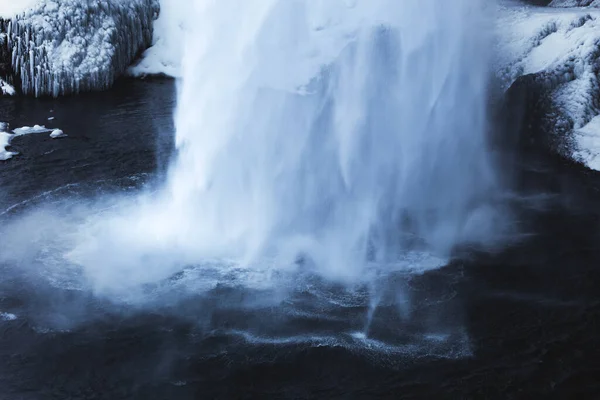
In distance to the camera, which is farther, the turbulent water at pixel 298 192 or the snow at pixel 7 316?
the turbulent water at pixel 298 192

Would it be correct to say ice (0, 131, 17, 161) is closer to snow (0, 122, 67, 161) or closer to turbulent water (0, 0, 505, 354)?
snow (0, 122, 67, 161)

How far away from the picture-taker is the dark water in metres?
16.2

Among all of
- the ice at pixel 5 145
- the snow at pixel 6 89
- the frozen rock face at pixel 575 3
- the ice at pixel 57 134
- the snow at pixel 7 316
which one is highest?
the frozen rock face at pixel 575 3

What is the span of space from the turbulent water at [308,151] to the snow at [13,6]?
74.8 feet

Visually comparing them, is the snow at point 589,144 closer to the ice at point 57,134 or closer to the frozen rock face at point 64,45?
the ice at point 57,134

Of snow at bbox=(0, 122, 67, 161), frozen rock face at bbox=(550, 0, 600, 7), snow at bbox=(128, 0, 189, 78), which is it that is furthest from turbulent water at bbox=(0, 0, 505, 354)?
snow at bbox=(128, 0, 189, 78)

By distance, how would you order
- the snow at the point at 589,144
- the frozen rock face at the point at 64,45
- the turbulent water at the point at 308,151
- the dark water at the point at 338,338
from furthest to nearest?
the frozen rock face at the point at 64,45 < the snow at the point at 589,144 < the turbulent water at the point at 308,151 < the dark water at the point at 338,338

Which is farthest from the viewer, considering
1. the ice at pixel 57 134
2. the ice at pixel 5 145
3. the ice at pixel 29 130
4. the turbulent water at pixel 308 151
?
the ice at pixel 29 130

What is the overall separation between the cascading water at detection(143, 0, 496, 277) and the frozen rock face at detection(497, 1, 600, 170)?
22.4 ft

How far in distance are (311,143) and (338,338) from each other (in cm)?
952

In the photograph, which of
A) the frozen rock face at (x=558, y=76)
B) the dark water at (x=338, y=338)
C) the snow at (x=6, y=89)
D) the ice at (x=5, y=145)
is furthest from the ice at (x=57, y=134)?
the frozen rock face at (x=558, y=76)

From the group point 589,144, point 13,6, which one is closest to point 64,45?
point 13,6

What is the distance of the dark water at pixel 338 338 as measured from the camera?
16.2 metres

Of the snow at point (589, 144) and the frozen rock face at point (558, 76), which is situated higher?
the frozen rock face at point (558, 76)
